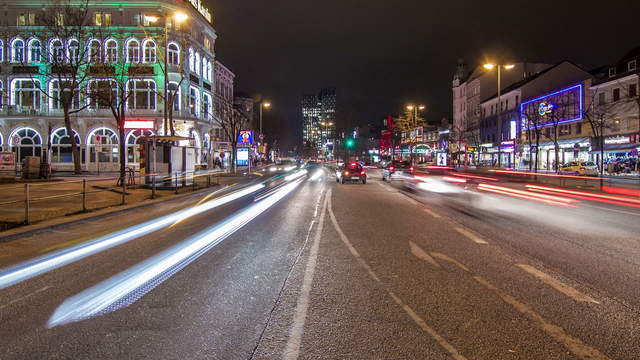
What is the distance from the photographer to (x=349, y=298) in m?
→ 5.22

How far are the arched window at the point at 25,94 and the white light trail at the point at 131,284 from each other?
2002 inches

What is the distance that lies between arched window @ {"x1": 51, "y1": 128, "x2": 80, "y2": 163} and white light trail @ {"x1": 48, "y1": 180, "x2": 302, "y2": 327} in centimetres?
4840

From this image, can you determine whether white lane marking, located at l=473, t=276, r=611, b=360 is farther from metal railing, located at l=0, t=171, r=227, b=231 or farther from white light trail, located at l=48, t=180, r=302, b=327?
metal railing, located at l=0, t=171, r=227, b=231

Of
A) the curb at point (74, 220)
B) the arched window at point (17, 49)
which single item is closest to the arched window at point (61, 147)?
the arched window at point (17, 49)

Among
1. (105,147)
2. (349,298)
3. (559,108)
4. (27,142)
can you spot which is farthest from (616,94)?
(27,142)

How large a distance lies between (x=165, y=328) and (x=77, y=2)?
5426 centimetres

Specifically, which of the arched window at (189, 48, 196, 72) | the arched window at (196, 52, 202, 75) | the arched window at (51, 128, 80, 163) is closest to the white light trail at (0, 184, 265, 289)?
the arched window at (189, 48, 196, 72)

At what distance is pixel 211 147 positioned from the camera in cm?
6000

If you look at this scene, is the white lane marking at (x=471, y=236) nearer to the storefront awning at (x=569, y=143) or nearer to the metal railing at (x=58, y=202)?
the metal railing at (x=58, y=202)

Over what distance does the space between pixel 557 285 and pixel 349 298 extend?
2.80 m

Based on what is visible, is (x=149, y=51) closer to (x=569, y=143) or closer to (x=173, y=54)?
(x=173, y=54)

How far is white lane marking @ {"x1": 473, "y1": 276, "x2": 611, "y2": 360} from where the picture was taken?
12.0 feet

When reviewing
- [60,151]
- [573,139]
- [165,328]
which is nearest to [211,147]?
[60,151]

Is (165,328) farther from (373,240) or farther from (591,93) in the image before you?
(591,93)
